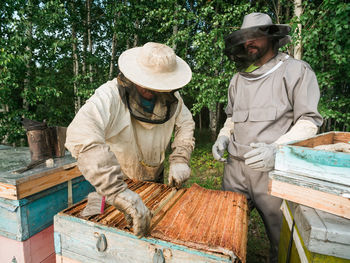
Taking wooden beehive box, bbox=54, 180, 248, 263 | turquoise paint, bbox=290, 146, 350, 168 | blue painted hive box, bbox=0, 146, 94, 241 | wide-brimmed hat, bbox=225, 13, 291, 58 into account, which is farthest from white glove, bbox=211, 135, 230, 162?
blue painted hive box, bbox=0, 146, 94, 241

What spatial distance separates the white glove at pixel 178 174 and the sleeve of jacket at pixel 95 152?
2.00 feet

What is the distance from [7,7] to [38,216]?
4937 mm

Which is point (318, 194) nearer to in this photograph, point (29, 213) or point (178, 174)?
point (178, 174)

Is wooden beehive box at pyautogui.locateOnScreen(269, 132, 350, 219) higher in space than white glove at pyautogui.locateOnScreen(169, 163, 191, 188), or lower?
higher

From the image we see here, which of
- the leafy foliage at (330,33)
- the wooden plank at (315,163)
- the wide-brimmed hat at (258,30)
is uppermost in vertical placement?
the leafy foliage at (330,33)

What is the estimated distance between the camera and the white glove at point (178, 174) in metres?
1.70

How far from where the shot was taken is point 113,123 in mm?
1561

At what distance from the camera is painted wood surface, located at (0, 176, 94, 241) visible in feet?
5.02

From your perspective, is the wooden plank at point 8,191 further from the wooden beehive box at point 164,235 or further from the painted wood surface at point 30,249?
the wooden beehive box at point 164,235

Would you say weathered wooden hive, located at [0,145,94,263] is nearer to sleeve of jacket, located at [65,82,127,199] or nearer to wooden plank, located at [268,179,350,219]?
sleeve of jacket, located at [65,82,127,199]

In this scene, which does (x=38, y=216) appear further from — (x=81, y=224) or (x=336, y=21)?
(x=336, y=21)

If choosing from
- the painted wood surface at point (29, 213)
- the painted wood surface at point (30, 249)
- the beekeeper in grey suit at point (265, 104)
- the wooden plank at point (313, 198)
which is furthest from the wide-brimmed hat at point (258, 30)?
the painted wood surface at point (30, 249)

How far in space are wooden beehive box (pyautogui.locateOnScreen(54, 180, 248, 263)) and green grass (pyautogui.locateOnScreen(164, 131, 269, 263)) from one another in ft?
6.40

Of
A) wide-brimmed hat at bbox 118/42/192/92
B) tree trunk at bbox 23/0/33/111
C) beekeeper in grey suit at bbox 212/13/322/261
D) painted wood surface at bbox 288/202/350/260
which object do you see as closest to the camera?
painted wood surface at bbox 288/202/350/260
